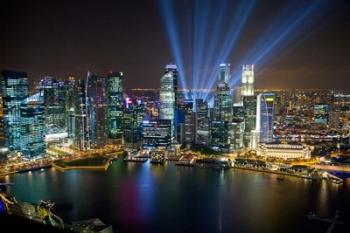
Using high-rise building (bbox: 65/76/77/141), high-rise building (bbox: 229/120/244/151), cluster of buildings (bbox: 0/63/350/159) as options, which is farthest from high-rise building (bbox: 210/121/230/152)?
high-rise building (bbox: 65/76/77/141)

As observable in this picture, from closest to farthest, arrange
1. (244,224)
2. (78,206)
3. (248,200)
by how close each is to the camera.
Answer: (244,224) < (78,206) < (248,200)

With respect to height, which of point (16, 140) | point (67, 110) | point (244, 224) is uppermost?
point (67, 110)

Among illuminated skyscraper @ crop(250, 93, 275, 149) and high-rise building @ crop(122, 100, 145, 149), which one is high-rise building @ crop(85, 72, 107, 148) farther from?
illuminated skyscraper @ crop(250, 93, 275, 149)

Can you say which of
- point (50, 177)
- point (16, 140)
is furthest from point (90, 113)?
point (50, 177)

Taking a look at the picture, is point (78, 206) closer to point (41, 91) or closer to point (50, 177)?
point (50, 177)

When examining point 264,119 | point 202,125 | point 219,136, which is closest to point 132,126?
point 202,125

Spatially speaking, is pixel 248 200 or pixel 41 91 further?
pixel 41 91
